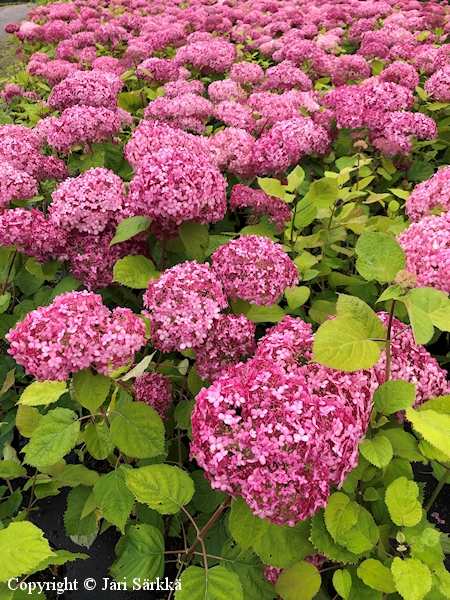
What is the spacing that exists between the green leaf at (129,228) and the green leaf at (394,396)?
3.89 ft

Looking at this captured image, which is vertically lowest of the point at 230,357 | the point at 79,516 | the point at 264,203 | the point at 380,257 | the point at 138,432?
the point at 79,516

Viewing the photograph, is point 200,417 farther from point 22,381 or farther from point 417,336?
point 22,381

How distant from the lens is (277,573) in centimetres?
138

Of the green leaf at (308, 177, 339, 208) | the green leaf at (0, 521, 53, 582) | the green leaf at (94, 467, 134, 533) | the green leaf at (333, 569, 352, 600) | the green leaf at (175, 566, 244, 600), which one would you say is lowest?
the green leaf at (94, 467, 134, 533)

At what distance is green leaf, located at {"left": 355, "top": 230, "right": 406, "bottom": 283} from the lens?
1.19m

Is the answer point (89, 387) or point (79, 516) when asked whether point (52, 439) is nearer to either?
point (89, 387)

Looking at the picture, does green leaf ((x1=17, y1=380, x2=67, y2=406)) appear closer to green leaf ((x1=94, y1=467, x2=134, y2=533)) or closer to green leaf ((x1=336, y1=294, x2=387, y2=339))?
green leaf ((x1=94, y1=467, x2=134, y2=533))

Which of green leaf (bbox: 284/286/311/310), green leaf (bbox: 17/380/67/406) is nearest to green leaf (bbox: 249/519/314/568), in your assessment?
green leaf (bbox: 17/380/67/406)

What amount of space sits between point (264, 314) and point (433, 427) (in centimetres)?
97

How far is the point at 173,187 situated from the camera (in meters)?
1.83

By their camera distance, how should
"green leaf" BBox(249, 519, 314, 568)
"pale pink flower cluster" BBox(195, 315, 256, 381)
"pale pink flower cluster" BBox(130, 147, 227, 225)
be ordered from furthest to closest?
1. "pale pink flower cluster" BBox(130, 147, 227, 225)
2. "pale pink flower cluster" BBox(195, 315, 256, 381)
3. "green leaf" BBox(249, 519, 314, 568)

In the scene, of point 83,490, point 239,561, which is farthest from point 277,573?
point 83,490

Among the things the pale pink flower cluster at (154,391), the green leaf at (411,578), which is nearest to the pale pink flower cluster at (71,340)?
the pale pink flower cluster at (154,391)

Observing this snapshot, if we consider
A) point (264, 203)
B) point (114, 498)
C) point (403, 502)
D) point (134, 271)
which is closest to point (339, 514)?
point (403, 502)
